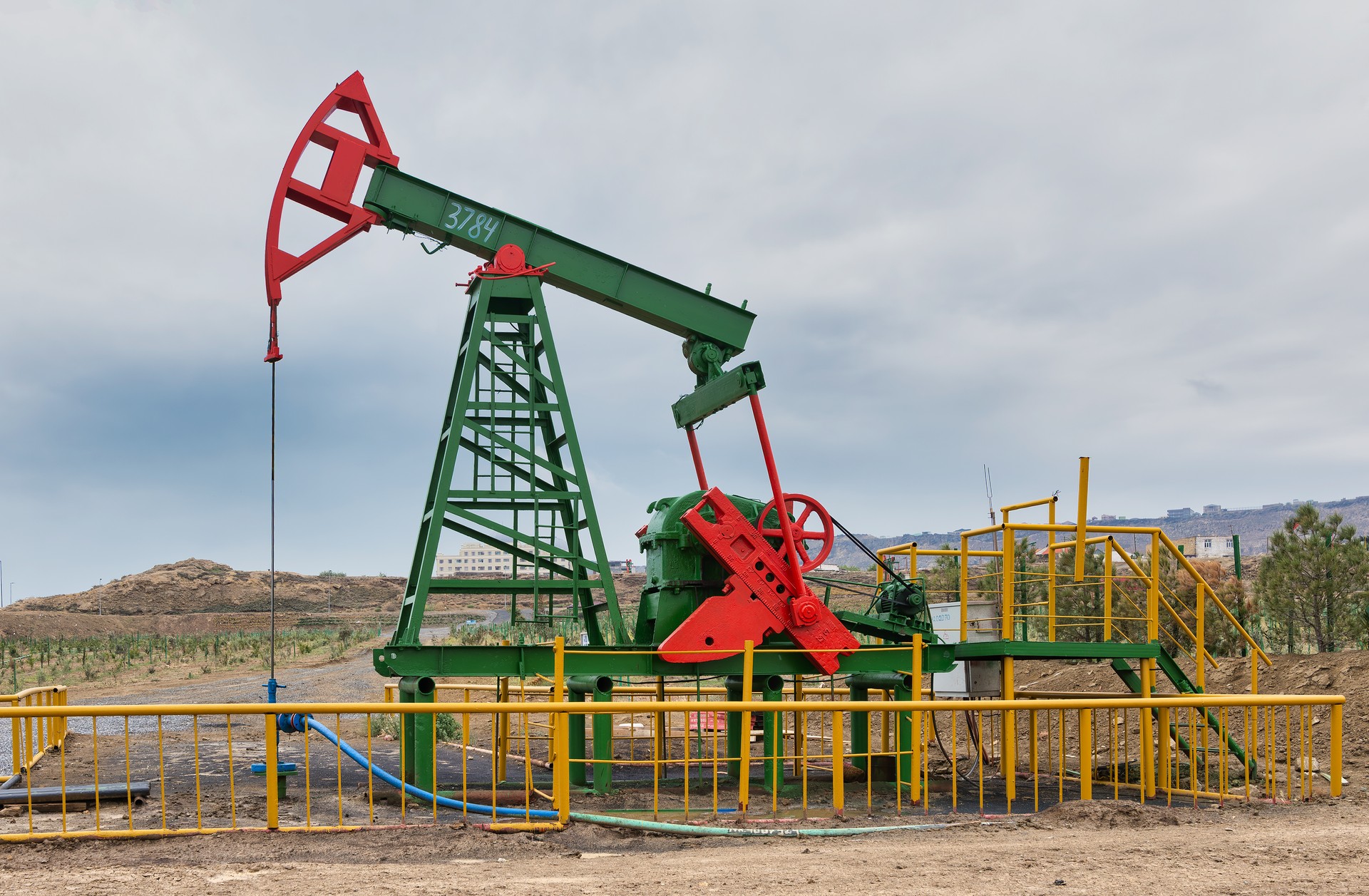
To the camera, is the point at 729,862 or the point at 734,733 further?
the point at 734,733

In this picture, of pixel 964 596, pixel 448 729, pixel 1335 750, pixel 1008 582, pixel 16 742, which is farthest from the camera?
pixel 448 729

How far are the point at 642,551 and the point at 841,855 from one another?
18.7ft

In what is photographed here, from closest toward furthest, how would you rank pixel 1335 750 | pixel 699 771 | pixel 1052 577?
pixel 1335 750, pixel 1052 577, pixel 699 771

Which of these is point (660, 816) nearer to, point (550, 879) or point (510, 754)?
point (550, 879)

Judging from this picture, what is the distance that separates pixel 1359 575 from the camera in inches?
711

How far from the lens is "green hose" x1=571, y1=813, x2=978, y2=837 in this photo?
24.6 ft

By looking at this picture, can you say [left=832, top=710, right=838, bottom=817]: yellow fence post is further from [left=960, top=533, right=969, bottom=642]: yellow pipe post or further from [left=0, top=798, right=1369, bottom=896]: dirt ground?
[left=960, top=533, right=969, bottom=642]: yellow pipe post

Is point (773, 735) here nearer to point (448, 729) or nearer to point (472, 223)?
point (472, 223)

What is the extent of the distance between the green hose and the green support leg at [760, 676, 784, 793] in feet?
2.28

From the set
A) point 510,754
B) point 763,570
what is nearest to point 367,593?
Answer: point 510,754

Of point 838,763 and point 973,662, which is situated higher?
Result: point 973,662

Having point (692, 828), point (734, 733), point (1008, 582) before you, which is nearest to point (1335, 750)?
point (1008, 582)

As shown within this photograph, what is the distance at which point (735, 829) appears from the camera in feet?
24.7

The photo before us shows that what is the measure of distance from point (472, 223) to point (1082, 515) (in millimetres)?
6908
